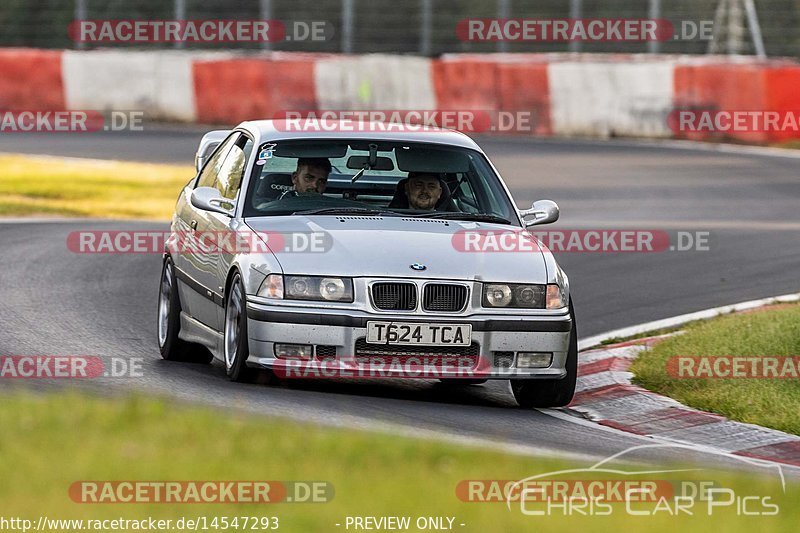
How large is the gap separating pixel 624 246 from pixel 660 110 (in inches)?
524

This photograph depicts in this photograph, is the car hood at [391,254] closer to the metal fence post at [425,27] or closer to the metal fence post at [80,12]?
the metal fence post at [425,27]

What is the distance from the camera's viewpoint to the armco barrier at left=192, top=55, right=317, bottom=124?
3075 cm

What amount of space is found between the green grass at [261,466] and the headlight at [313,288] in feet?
5.01

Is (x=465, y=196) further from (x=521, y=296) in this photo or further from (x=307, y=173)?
(x=521, y=296)

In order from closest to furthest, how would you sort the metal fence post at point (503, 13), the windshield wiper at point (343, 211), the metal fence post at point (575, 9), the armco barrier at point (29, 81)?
1. the windshield wiper at point (343, 211)
2. the armco barrier at point (29, 81)
3. the metal fence post at point (575, 9)
4. the metal fence post at point (503, 13)

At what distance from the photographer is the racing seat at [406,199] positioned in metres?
10.4

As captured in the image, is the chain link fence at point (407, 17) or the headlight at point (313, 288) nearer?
the headlight at point (313, 288)

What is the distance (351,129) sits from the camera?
1055 centimetres

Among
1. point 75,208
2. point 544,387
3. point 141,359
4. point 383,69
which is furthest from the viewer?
point 383,69

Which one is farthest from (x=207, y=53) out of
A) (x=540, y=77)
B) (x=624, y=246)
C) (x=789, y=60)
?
(x=624, y=246)

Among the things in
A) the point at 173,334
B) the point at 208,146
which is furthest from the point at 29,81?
the point at 173,334

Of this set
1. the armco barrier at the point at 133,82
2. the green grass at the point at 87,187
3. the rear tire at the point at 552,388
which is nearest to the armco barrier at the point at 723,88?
the armco barrier at the point at 133,82

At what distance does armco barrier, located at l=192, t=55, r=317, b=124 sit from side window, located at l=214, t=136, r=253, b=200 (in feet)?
65.0

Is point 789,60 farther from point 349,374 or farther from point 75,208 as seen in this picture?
point 349,374
